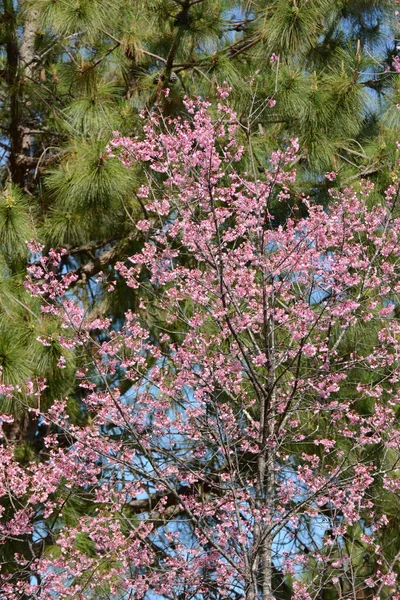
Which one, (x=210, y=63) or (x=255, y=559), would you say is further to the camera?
(x=210, y=63)

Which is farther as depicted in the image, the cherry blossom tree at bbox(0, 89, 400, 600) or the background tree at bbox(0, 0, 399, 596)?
the background tree at bbox(0, 0, 399, 596)

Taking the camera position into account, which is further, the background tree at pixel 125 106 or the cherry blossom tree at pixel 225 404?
the background tree at pixel 125 106

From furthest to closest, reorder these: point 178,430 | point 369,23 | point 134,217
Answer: point 369,23
point 134,217
point 178,430

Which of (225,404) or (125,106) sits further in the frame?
(125,106)

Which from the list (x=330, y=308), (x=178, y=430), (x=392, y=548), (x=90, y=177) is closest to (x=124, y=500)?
(x=178, y=430)

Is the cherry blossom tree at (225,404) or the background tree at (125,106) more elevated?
the background tree at (125,106)

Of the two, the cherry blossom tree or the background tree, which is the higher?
the background tree

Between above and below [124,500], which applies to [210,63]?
above

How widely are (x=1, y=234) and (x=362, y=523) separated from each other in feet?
9.28

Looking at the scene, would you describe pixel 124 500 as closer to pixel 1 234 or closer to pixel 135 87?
pixel 1 234

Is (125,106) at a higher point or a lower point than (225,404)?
higher

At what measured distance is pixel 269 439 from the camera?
10.8ft

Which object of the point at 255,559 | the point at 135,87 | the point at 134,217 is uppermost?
the point at 135,87

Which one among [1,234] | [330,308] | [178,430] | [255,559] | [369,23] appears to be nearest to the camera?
[255,559]
